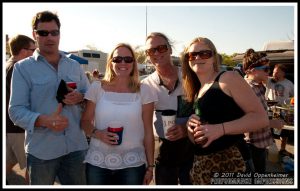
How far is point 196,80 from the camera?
2.67 m

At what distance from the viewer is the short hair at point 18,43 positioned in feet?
13.6

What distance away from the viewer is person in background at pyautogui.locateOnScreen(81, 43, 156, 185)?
102 inches

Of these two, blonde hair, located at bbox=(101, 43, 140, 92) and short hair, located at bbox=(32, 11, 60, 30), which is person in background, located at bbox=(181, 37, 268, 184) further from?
short hair, located at bbox=(32, 11, 60, 30)

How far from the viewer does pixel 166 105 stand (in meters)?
2.95

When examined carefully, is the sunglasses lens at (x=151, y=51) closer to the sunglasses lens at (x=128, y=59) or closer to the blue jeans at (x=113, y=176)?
the sunglasses lens at (x=128, y=59)

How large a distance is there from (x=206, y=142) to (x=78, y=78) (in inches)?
59.3

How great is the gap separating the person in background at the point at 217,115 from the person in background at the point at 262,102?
133 cm

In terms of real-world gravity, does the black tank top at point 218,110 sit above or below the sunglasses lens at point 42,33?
below

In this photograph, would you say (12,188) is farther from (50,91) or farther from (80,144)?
(50,91)

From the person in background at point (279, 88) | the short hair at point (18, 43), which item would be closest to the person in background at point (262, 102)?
the short hair at point (18, 43)

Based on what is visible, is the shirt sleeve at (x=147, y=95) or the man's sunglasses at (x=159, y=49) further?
the man's sunglasses at (x=159, y=49)

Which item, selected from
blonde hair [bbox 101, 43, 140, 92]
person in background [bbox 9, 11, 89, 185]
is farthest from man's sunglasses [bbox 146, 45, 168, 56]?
person in background [bbox 9, 11, 89, 185]

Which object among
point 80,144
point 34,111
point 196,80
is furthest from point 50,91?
point 196,80

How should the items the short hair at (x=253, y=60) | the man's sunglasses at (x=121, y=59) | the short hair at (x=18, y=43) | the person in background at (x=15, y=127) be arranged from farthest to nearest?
the short hair at (x=18, y=43)
the person in background at (x=15, y=127)
the short hair at (x=253, y=60)
the man's sunglasses at (x=121, y=59)
